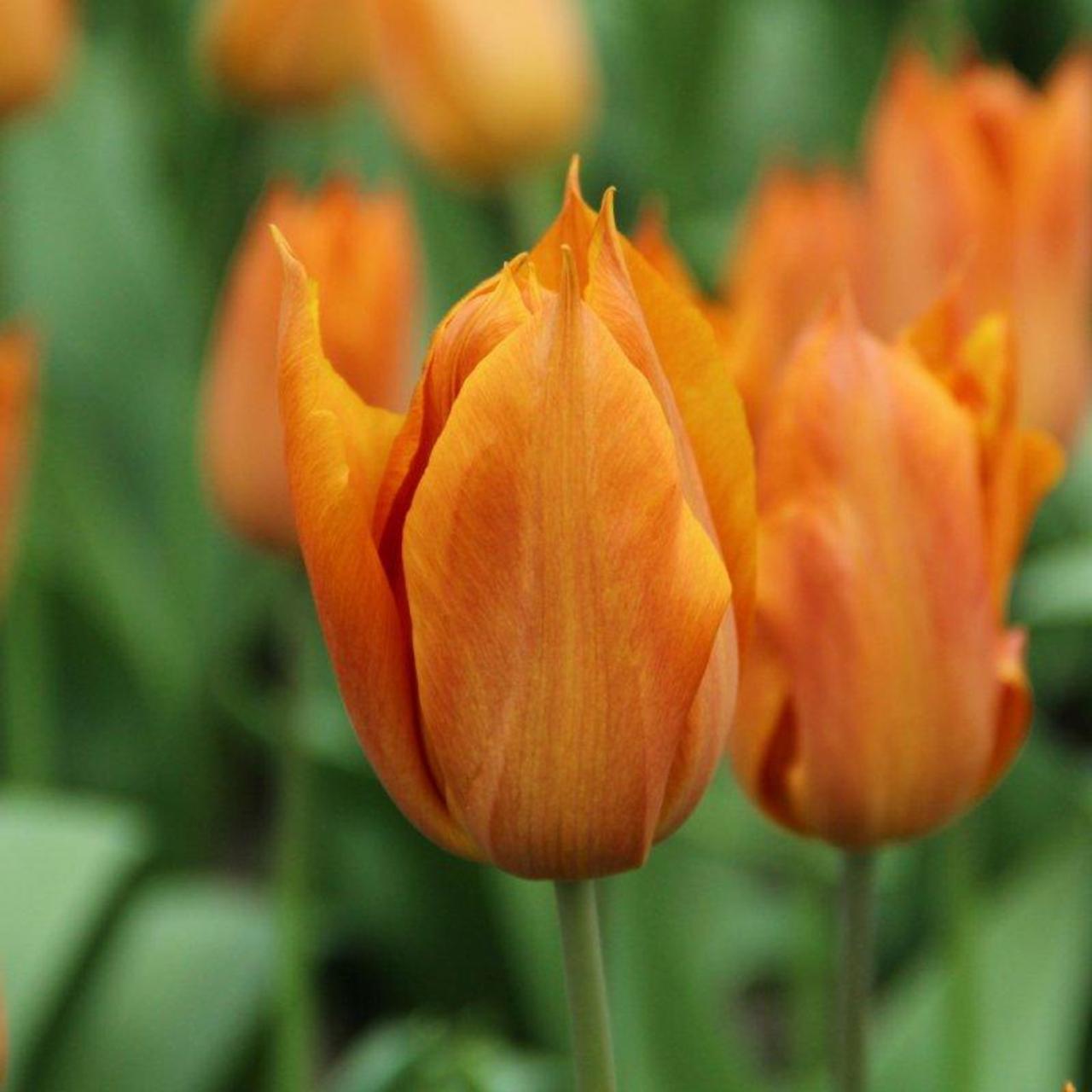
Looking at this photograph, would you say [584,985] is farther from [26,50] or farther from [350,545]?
[26,50]

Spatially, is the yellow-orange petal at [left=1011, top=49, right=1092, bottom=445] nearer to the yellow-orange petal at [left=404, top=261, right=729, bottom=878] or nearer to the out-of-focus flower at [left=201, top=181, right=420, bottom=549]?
the out-of-focus flower at [left=201, top=181, right=420, bottom=549]

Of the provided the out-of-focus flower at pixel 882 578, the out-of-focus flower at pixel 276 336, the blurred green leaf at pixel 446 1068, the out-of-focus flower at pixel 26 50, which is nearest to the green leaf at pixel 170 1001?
the blurred green leaf at pixel 446 1068

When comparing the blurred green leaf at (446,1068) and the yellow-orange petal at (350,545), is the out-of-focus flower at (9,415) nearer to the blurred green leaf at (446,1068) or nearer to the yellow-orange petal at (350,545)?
the blurred green leaf at (446,1068)

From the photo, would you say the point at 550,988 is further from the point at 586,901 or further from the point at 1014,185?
the point at 586,901

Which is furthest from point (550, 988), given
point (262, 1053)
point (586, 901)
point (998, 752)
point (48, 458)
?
point (586, 901)

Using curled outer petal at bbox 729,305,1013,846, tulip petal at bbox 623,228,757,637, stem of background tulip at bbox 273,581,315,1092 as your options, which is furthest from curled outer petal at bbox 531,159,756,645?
stem of background tulip at bbox 273,581,315,1092
